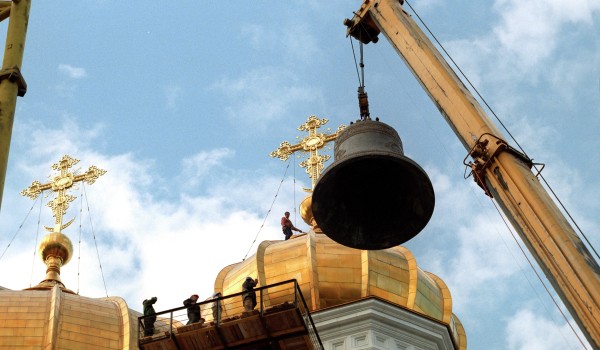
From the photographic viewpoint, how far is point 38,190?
112 ft

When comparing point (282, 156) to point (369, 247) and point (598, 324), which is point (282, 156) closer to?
point (369, 247)

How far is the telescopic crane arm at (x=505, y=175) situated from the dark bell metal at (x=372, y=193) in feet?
1.88

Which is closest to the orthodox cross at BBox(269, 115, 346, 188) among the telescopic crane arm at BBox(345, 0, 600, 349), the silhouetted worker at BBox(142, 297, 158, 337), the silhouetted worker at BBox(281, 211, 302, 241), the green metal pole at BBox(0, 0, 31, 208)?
the silhouetted worker at BBox(281, 211, 302, 241)

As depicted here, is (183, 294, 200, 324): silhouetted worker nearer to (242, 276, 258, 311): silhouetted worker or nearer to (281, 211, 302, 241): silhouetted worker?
(242, 276, 258, 311): silhouetted worker

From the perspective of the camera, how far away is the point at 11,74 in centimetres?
711

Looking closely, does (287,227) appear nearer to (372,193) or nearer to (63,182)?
(63,182)

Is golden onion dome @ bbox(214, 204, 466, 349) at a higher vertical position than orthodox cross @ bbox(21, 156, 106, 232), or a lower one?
lower

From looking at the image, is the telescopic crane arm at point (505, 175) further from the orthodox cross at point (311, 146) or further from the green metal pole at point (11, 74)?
the orthodox cross at point (311, 146)

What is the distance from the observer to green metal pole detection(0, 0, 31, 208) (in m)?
6.92

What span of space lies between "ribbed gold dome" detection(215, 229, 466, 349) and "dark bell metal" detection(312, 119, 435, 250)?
13.4 m

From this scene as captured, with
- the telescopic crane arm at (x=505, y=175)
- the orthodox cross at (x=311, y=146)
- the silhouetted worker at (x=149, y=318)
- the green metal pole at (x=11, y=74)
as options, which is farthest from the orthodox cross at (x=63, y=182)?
the green metal pole at (x=11, y=74)

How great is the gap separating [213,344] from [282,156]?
14.7 m

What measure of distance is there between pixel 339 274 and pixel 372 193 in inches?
554

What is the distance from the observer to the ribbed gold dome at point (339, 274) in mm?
24359
